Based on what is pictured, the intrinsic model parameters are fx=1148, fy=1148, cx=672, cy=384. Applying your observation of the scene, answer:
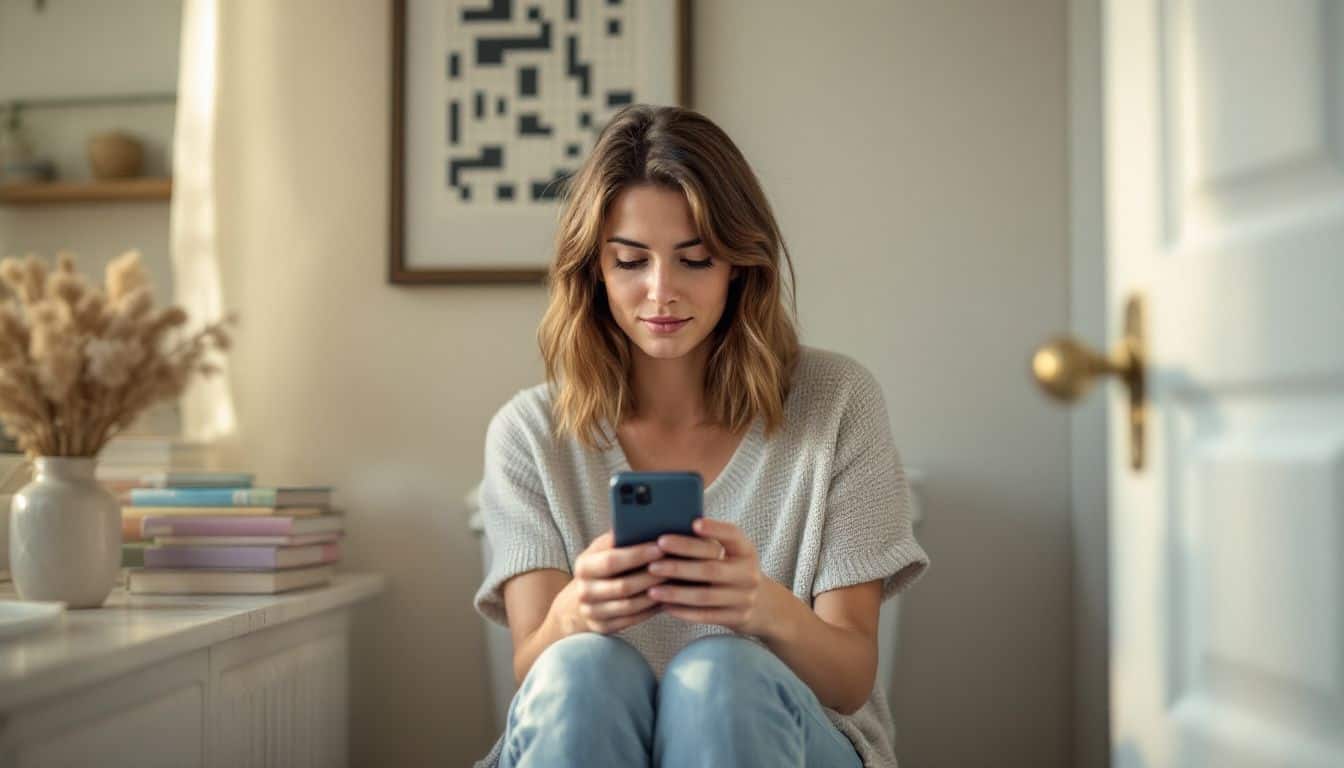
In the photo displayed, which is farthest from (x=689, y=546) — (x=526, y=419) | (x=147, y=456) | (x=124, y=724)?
(x=147, y=456)

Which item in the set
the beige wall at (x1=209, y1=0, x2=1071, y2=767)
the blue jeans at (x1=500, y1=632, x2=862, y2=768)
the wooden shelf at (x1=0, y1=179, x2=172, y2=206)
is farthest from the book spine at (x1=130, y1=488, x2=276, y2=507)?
the blue jeans at (x1=500, y1=632, x2=862, y2=768)

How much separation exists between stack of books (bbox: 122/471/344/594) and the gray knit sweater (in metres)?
0.31

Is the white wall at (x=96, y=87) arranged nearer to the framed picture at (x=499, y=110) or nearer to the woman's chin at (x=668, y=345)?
the framed picture at (x=499, y=110)

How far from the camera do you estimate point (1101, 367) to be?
65cm

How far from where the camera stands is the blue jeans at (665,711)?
901 millimetres

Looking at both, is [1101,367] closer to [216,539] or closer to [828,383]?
[828,383]

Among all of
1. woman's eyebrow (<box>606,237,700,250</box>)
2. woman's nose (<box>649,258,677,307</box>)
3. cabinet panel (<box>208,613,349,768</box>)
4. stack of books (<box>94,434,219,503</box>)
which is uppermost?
woman's eyebrow (<box>606,237,700,250</box>)

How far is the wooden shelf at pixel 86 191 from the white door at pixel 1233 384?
58.4 inches

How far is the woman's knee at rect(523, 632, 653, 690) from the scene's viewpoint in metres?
0.95

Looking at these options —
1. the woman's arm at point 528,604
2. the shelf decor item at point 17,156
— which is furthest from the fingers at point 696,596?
the shelf decor item at point 17,156

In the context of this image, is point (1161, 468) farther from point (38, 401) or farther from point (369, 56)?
point (369, 56)

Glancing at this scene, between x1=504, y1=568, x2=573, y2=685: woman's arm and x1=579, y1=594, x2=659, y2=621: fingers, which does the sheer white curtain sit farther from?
x1=579, y1=594, x2=659, y2=621: fingers

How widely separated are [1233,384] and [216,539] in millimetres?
1223

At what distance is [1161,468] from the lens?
2.16 feet
